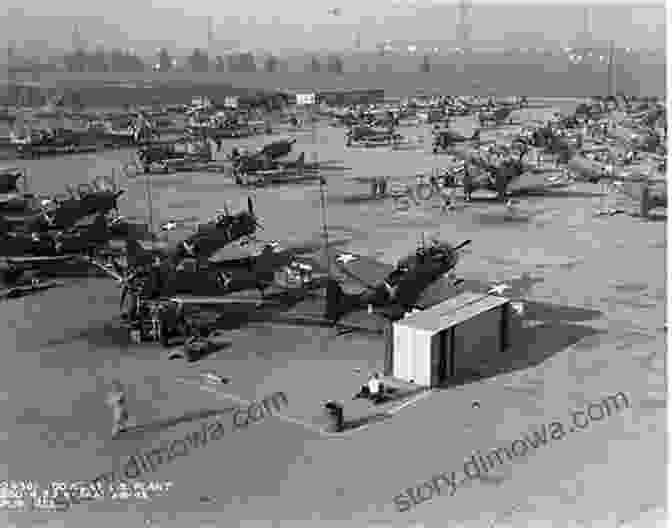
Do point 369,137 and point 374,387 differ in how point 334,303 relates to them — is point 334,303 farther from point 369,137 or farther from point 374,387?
point 369,137

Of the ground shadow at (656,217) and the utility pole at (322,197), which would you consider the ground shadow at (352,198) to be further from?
the ground shadow at (656,217)

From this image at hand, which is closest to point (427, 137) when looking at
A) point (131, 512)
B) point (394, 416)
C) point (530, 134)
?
point (530, 134)

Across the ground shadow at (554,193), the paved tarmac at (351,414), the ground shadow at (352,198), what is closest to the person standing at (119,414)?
the paved tarmac at (351,414)

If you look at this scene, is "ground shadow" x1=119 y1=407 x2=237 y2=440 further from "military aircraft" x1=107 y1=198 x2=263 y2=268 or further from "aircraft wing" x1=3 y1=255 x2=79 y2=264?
"aircraft wing" x1=3 y1=255 x2=79 y2=264

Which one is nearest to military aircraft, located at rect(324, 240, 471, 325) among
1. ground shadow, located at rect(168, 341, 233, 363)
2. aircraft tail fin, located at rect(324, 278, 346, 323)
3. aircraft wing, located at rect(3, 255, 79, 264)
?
aircraft tail fin, located at rect(324, 278, 346, 323)

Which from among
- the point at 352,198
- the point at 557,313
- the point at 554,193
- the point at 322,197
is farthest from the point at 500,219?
the point at 557,313

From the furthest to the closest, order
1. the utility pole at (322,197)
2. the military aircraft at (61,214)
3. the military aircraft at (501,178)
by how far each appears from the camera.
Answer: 1. the military aircraft at (501,178)
2. the military aircraft at (61,214)
3. the utility pole at (322,197)
